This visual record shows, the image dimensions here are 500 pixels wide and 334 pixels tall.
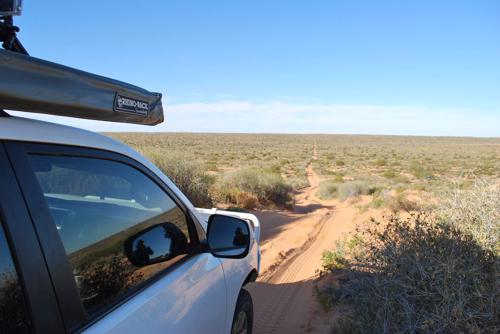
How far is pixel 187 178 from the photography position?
459 inches

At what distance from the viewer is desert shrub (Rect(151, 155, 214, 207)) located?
11461 mm

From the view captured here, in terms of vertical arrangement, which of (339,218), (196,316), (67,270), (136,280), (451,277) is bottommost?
(339,218)

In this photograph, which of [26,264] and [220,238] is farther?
[220,238]

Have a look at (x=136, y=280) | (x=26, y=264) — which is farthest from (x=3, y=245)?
(x=136, y=280)

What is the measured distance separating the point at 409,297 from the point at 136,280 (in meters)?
3.06

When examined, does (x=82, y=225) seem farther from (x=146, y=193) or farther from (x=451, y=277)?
(x=451, y=277)

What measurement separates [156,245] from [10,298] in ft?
2.47

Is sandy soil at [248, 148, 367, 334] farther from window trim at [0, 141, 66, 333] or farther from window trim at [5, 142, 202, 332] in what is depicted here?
window trim at [0, 141, 66, 333]

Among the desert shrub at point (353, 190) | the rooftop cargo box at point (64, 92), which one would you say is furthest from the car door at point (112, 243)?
the desert shrub at point (353, 190)

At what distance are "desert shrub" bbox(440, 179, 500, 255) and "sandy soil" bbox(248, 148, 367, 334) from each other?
77.1 inches

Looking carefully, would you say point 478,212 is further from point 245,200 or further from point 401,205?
point 245,200

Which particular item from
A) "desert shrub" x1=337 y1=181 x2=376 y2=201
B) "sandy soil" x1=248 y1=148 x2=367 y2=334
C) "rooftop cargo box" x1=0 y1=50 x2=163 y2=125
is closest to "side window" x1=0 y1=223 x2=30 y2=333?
"rooftop cargo box" x1=0 y1=50 x2=163 y2=125

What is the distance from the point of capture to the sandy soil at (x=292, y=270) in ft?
15.2

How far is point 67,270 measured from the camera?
133 centimetres
